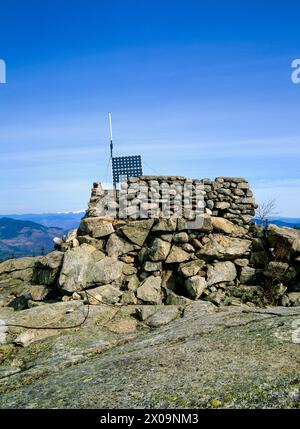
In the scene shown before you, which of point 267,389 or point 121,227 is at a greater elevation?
point 121,227

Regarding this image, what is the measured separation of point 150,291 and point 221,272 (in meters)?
3.27

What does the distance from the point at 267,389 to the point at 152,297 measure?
859 cm

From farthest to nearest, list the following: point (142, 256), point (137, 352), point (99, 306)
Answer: point (142, 256) < point (99, 306) < point (137, 352)

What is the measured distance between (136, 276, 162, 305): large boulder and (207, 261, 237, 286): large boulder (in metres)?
2.13

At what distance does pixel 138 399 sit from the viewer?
4.96m

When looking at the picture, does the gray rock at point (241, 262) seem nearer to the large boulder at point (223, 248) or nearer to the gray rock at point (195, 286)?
the large boulder at point (223, 248)

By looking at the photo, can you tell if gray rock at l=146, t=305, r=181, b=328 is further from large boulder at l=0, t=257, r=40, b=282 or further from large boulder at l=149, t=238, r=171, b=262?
large boulder at l=0, t=257, r=40, b=282

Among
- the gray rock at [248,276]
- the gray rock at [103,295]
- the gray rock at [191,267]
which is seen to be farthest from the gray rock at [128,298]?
the gray rock at [248,276]

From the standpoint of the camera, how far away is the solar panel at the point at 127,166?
18.8 meters

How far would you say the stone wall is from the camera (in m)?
15.9

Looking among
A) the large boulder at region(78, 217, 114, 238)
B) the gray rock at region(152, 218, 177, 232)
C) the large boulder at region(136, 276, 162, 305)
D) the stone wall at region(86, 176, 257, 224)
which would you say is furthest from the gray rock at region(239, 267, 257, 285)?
the large boulder at region(78, 217, 114, 238)

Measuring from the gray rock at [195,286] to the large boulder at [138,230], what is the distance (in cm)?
278

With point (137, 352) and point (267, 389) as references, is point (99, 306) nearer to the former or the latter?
point (137, 352)
